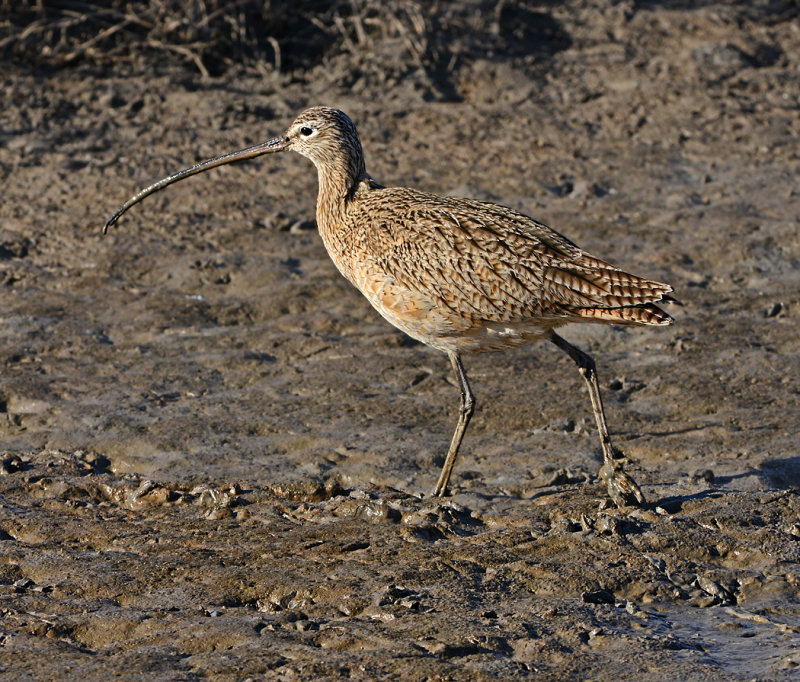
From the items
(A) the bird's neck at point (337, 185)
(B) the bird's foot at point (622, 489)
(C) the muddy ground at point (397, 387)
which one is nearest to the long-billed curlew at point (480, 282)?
(B) the bird's foot at point (622, 489)

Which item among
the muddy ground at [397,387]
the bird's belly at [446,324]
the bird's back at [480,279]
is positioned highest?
the bird's back at [480,279]

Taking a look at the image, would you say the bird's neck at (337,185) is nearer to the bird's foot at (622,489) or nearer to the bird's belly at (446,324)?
the bird's belly at (446,324)

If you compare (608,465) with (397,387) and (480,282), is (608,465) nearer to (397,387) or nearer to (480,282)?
(480,282)

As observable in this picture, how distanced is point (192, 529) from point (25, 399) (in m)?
1.78

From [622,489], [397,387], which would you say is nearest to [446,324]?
[622,489]

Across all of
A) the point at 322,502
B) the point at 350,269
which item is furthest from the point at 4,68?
the point at 322,502

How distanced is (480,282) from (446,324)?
0.26 metres

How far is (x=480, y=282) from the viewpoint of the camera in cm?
579

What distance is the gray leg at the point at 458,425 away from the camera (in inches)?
229

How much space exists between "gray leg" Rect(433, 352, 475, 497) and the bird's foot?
2.39ft

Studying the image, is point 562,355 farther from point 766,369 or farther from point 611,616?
point 611,616

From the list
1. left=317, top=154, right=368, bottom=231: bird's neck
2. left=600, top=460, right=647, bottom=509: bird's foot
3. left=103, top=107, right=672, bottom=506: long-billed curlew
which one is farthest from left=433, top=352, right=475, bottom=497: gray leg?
left=317, top=154, right=368, bottom=231: bird's neck

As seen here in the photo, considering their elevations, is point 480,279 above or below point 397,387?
above

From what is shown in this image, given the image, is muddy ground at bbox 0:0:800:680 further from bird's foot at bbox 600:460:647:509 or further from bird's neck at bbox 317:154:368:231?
bird's neck at bbox 317:154:368:231
